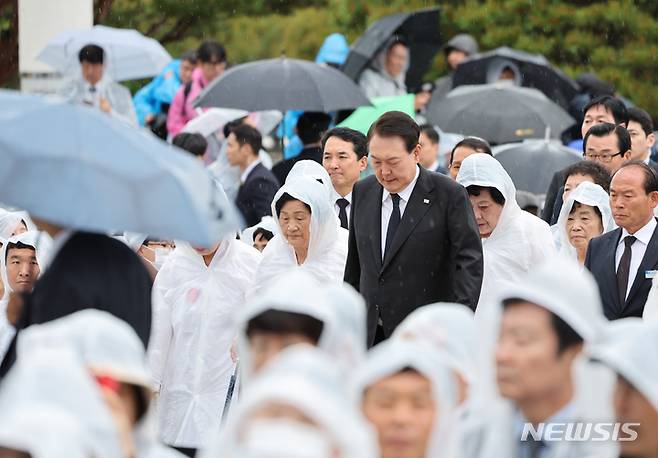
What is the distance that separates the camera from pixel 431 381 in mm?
5227

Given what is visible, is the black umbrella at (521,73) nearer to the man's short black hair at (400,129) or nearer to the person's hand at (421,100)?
the person's hand at (421,100)

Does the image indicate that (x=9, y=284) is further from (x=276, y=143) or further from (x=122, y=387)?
(x=276, y=143)

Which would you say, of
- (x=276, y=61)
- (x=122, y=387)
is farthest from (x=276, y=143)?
(x=122, y=387)

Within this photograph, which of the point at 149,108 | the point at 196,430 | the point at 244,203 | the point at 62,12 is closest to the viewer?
the point at 196,430

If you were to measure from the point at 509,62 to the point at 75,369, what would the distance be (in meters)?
13.4

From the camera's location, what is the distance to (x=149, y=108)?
18.2 m

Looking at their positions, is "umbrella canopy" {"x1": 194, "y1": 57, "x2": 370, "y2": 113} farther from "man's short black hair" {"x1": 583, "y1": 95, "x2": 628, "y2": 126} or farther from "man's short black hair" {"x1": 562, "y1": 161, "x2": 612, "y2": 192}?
"man's short black hair" {"x1": 562, "y1": 161, "x2": 612, "y2": 192}

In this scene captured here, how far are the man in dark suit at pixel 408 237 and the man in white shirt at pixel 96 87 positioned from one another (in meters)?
6.13

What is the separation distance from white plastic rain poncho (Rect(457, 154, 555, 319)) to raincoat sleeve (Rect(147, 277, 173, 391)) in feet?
6.21

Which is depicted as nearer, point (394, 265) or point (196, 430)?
point (394, 265)

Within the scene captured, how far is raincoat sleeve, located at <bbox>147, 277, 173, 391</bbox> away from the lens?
34.6 feet

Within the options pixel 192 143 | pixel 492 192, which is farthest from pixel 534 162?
pixel 492 192

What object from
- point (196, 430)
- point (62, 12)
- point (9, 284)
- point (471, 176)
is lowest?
point (196, 430)

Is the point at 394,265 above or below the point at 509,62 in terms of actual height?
below
